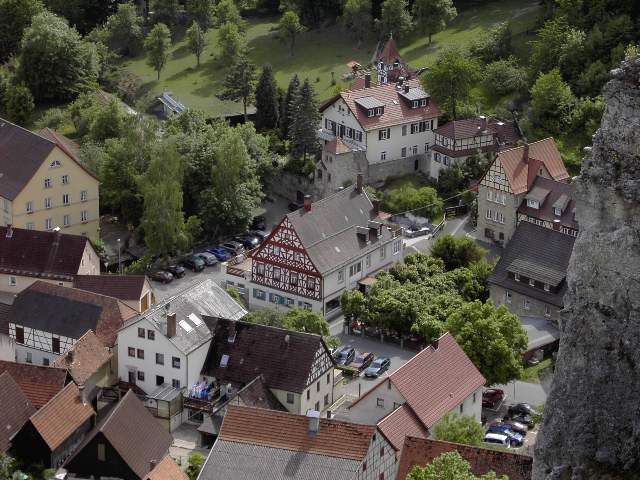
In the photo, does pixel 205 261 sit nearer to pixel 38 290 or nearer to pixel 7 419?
pixel 38 290

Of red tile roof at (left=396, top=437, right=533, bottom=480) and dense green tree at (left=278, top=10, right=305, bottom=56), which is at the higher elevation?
red tile roof at (left=396, top=437, right=533, bottom=480)

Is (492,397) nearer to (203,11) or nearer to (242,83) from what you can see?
(242,83)

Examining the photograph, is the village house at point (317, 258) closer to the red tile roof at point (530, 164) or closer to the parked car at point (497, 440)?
the red tile roof at point (530, 164)

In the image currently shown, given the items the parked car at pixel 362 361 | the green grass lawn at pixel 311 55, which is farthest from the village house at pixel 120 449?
the green grass lawn at pixel 311 55

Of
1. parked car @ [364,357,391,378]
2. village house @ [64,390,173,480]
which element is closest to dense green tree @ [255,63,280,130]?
parked car @ [364,357,391,378]

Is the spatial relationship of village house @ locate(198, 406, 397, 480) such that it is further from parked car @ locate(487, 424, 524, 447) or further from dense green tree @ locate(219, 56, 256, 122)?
dense green tree @ locate(219, 56, 256, 122)

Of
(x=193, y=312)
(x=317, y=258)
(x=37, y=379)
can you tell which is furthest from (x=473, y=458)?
(x=317, y=258)
